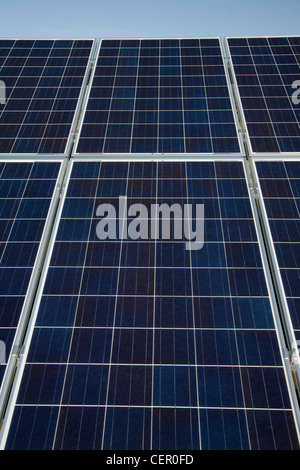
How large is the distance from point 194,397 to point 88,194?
8.61m

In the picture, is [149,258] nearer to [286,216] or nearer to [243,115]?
[286,216]

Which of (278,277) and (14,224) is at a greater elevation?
(14,224)

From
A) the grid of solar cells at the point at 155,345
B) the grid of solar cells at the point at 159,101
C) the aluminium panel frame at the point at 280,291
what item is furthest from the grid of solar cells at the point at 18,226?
the aluminium panel frame at the point at 280,291

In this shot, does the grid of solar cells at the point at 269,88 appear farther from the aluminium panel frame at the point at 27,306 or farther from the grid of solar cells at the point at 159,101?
the aluminium panel frame at the point at 27,306

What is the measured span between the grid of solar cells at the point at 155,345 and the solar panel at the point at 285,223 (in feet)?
2.06

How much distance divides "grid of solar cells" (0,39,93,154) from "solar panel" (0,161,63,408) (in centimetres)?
163

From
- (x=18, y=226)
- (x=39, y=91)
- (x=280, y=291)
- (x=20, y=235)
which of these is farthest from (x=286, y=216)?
(x=39, y=91)

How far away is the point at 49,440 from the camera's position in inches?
347

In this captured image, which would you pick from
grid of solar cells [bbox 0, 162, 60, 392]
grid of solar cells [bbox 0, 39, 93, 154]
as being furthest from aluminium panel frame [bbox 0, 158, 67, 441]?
grid of solar cells [bbox 0, 39, 93, 154]

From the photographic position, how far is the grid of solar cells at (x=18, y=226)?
11.0 meters

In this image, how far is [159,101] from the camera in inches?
706

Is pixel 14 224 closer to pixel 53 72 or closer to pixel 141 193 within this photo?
pixel 141 193

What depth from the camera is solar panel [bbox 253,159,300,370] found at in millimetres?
10836
